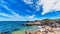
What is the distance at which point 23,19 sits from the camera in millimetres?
1539

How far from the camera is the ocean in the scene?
1.49m

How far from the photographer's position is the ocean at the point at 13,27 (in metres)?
1.49

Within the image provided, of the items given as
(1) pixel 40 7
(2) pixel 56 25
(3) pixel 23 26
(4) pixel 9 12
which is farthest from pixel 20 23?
(2) pixel 56 25

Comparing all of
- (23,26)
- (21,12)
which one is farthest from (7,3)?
(23,26)

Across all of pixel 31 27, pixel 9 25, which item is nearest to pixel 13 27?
pixel 9 25

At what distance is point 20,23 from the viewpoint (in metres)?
1.53

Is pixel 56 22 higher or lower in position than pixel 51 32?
higher

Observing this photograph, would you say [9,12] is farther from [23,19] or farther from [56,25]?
[56,25]

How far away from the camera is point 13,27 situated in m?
1.51

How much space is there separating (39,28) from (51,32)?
0.49 feet

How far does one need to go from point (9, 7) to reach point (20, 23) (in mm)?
222

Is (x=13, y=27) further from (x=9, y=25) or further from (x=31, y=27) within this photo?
(x=31, y=27)

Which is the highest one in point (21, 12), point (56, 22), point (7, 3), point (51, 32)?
point (7, 3)

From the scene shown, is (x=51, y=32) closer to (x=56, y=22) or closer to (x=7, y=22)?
(x=56, y=22)
